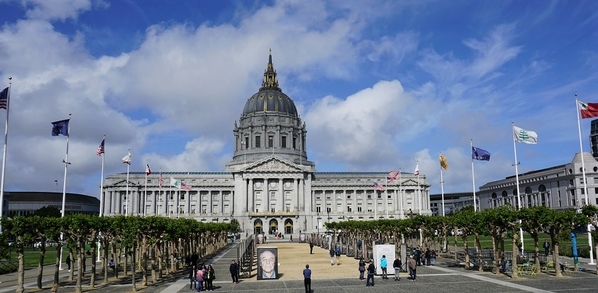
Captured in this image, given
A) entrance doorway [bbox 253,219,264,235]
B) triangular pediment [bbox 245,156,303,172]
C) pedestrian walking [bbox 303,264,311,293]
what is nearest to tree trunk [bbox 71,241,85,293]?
pedestrian walking [bbox 303,264,311,293]

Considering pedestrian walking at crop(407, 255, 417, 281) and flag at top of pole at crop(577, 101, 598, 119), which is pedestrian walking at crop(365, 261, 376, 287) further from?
flag at top of pole at crop(577, 101, 598, 119)

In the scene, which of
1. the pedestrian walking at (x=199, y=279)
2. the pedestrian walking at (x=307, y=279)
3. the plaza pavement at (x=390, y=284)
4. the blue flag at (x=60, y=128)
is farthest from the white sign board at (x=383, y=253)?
the blue flag at (x=60, y=128)

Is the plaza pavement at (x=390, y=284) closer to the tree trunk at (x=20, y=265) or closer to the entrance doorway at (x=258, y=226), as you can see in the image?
the tree trunk at (x=20, y=265)

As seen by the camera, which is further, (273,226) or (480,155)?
(273,226)

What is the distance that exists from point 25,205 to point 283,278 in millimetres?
179309

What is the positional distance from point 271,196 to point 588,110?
105805 mm

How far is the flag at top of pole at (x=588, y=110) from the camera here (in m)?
44.1

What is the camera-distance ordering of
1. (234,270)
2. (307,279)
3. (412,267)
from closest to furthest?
(307,279) → (234,270) → (412,267)

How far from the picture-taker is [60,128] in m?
44.4

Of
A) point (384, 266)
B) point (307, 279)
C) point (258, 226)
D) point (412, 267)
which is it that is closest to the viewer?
point (307, 279)

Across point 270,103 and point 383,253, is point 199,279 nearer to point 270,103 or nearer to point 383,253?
point 383,253

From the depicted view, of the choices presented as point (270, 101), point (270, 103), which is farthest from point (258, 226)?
point (270, 101)

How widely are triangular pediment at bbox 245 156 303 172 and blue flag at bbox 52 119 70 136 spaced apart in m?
99.1

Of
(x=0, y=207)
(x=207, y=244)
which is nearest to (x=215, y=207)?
(x=207, y=244)
